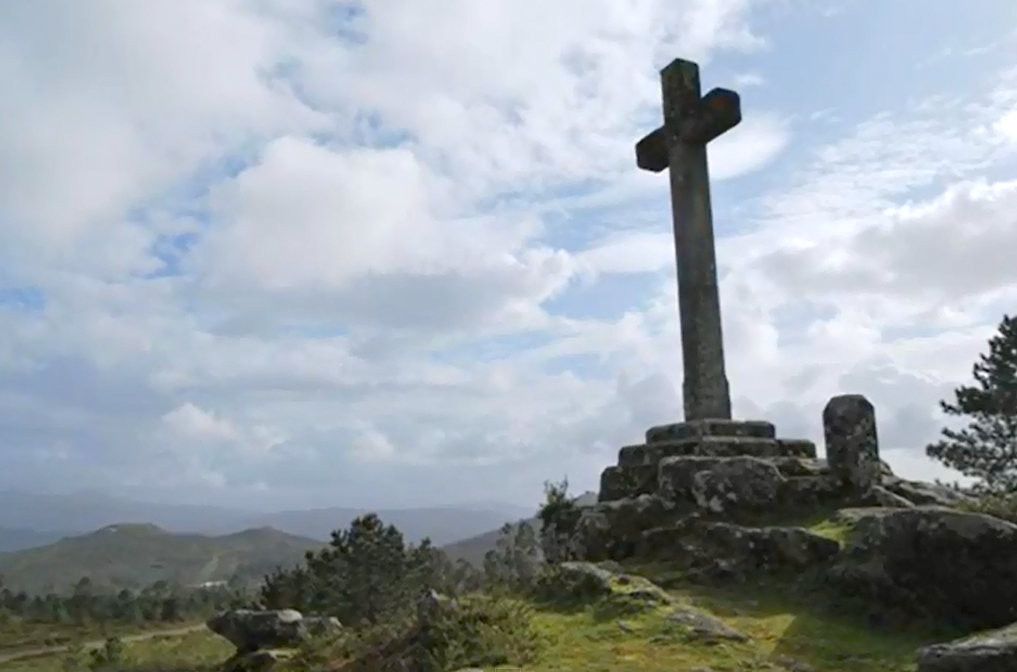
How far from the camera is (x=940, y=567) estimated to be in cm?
830

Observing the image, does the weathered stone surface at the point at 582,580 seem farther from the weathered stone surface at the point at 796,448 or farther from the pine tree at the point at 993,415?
the pine tree at the point at 993,415

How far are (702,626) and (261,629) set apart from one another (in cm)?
582

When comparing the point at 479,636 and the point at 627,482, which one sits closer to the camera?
the point at 479,636

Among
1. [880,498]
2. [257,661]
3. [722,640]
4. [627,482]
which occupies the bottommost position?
[257,661]

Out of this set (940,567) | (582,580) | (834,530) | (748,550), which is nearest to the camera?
(940,567)

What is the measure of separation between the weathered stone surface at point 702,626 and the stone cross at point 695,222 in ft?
17.1

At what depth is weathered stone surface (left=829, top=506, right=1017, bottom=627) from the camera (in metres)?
8.03

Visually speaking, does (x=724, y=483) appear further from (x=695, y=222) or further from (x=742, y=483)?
(x=695, y=222)

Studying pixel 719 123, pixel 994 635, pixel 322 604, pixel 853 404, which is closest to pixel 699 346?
pixel 853 404

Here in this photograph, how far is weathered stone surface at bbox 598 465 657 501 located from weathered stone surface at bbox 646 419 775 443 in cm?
55

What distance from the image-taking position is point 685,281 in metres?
13.5

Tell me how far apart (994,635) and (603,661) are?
2708 millimetres

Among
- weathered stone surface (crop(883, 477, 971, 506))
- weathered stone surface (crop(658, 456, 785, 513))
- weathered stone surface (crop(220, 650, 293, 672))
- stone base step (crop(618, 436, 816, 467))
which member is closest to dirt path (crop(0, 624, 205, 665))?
weathered stone surface (crop(220, 650, 293, 672))

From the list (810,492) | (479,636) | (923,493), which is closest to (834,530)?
(810,492)
